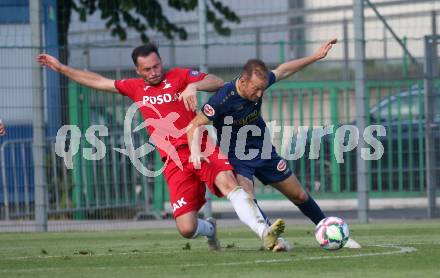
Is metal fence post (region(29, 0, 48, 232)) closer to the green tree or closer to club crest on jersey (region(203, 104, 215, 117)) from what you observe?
the green tree

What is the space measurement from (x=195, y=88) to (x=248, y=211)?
48.8 inches

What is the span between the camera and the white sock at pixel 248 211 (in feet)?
31.7

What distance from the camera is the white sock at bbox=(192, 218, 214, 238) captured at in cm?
1041

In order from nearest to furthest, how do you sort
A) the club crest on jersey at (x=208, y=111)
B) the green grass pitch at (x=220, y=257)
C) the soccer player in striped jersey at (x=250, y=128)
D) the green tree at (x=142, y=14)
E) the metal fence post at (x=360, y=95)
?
the green grass pitch at (x=220, y=257), the soccer player in striped jersey at (x=250, y=128), the club crest on jersey at (x=208, y=111), the metal fence post at (x=360, y=95), the green tree at (x=142, y=14)

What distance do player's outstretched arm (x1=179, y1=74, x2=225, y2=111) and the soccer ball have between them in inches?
58.4

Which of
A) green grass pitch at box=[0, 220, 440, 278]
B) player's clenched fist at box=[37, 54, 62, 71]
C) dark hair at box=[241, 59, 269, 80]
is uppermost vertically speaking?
player's clenched fist at box=[37, 54, 62, 71]

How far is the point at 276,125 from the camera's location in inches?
684

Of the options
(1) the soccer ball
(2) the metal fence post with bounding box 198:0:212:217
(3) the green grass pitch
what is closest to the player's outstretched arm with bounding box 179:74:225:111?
(3) the green grass pitch

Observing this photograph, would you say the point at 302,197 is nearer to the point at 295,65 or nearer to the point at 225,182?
the point at 225,182

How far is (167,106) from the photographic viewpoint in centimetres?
1057

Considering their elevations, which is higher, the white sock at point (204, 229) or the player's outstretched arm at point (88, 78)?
the player's outstretched arm at point (88, 78)

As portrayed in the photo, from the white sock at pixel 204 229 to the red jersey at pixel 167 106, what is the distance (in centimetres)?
74

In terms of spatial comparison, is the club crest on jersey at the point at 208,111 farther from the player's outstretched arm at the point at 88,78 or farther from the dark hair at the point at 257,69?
the player's outstretched arm at the point at 88,78

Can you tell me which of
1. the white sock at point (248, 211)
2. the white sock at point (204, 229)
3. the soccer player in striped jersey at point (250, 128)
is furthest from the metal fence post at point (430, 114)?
the white sock at point (248, 211)
